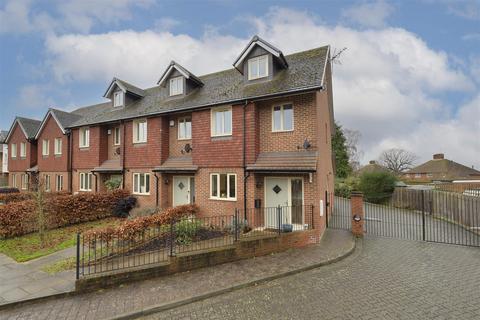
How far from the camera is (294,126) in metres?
10.6

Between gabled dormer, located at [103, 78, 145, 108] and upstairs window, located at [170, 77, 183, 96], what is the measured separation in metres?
4.16

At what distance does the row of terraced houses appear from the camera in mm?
10438

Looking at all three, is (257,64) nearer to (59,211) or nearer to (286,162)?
(286,162)

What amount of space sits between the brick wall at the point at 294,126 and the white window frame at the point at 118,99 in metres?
11.5

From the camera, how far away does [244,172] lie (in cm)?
1114

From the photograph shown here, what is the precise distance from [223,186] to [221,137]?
7.89ft

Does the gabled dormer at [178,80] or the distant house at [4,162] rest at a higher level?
the gabled dormer at [178,80]

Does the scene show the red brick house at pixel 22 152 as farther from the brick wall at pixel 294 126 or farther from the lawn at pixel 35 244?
the brick wall at pixel 294 126

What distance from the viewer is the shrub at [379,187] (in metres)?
21.6

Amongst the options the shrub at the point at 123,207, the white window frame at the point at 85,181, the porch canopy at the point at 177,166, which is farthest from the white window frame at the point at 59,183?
the porch canopy at the point at 177,166

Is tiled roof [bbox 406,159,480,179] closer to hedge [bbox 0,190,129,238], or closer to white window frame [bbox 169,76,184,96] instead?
white window frame [bbox 169,76,184,96]

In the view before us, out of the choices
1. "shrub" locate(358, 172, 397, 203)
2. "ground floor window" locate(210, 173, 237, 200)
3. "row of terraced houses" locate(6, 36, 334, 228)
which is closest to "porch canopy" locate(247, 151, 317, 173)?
"row of terraced houses" locate(6, 36, 334, 228)

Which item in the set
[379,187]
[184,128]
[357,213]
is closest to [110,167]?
[184,128]

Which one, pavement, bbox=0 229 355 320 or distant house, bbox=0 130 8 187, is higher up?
distant house, bbox=0 130 8 187
